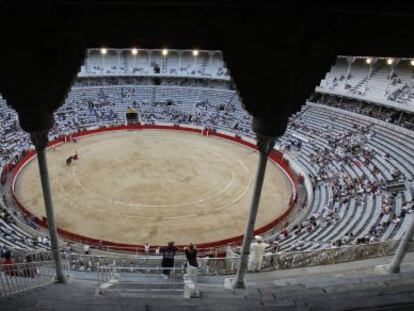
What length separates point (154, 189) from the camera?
26.4 meters

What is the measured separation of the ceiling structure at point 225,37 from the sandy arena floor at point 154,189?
52.6 feet

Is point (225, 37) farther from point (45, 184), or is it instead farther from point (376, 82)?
point (376, 82)

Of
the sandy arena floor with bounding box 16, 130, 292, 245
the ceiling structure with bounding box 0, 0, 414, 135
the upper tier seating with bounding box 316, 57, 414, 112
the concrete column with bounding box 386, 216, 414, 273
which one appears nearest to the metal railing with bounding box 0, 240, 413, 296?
the concrete column with bounding box 386, 216, 414, 273

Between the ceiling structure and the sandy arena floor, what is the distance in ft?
52.6

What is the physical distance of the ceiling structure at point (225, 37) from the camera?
193 inches

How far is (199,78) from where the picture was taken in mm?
48156

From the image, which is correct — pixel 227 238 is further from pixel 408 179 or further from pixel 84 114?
pixel 84 114

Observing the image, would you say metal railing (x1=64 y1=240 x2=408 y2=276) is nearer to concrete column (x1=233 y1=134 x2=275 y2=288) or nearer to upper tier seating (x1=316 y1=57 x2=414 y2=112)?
concrete column (x1=233 y1=134 x2=275 y2=288)

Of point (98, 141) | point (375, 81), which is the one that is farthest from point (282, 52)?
point (375, 81)

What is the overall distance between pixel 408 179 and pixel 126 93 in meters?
32.5

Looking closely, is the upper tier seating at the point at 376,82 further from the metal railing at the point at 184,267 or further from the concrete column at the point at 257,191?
the concrete column at the point at 257,191

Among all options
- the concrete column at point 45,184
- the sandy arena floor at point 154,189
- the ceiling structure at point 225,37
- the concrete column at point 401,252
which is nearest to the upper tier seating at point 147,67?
the sandy arena floor at point 154,189

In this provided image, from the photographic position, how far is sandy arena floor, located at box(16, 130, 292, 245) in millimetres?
21891

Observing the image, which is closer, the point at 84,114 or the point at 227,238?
the point at 227,238
